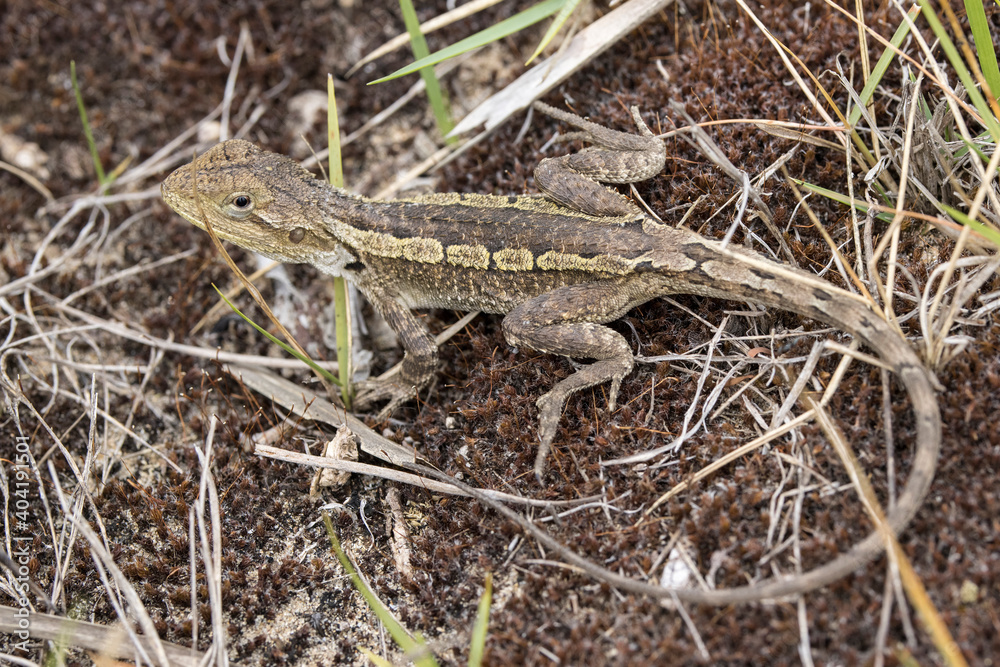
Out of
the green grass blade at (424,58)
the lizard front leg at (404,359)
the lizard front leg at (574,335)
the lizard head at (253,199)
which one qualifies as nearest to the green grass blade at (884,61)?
the lizard front leg at (574,335)

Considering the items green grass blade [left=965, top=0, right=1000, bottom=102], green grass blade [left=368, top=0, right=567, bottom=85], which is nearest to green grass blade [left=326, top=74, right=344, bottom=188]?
green grass blade [left=368, top=0, right=567, bottom=85]

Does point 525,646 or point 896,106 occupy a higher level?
point 896,106

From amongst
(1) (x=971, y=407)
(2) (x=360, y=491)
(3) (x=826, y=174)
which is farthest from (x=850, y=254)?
(2) (x=360, y=491)

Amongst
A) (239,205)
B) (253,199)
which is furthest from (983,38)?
(239,205)

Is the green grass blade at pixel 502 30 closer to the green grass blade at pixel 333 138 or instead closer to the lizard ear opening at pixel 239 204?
the green grass blade at pixel 333 138

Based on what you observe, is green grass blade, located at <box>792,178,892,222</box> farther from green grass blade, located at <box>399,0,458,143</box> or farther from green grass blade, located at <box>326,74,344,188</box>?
green grass blade, located at <box>326,74,344,188</box>

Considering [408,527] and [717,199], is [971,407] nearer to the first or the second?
[717,199]
